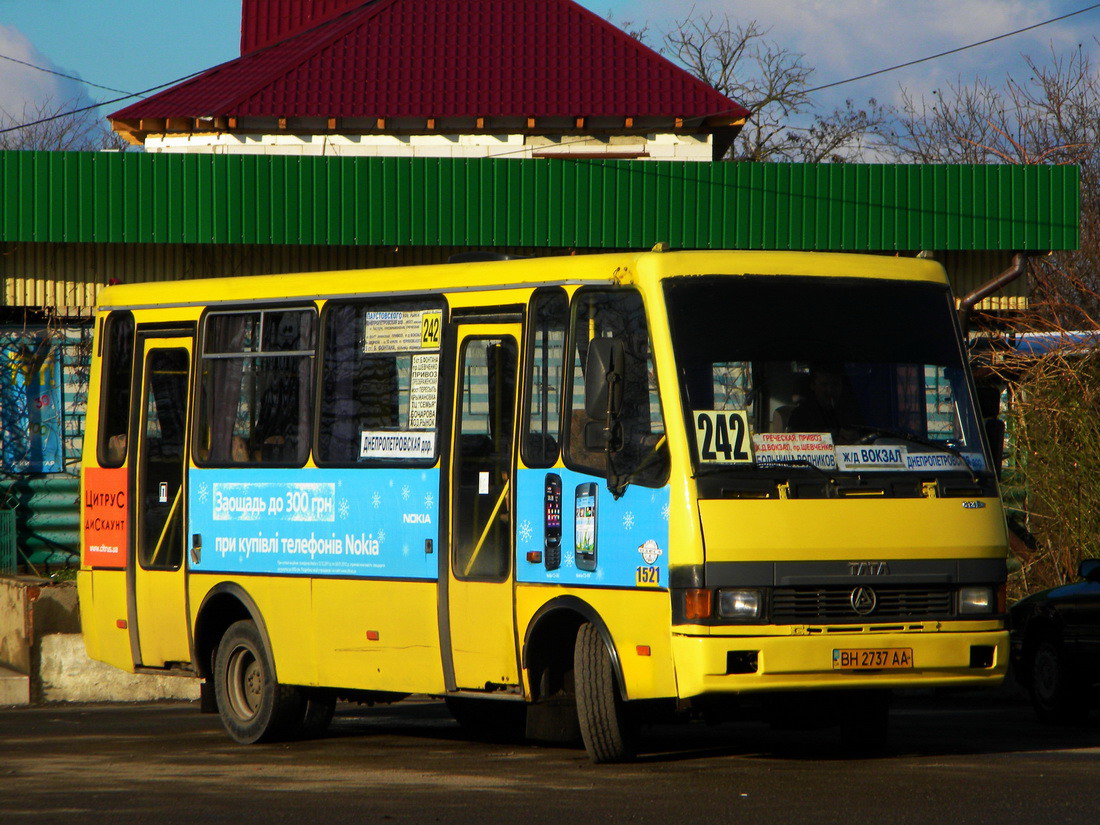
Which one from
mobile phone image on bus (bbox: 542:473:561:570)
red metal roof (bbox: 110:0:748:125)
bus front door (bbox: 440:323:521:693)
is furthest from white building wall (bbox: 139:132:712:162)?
mobile phone image on bus (bbox: 542:473:561:570)

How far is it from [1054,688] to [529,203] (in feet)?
31.3

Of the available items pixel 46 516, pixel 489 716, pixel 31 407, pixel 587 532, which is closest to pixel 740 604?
pixel 587 532

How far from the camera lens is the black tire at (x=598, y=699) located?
30.8ft

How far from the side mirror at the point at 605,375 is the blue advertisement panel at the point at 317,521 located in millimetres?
1622

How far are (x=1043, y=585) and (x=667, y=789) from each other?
9972mm

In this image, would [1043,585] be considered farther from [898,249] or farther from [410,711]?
[410,711]

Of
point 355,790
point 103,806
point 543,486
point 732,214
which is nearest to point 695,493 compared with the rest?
point 543,486

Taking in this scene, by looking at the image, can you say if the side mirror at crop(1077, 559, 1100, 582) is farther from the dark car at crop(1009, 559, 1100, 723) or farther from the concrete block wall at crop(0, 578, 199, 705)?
the concrete block wall at crop(0, 578, 199, 705)

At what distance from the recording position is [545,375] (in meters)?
9.82

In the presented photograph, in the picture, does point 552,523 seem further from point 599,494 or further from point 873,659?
point 873,659

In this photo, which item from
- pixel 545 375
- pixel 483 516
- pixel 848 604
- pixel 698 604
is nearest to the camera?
pixel 698 604

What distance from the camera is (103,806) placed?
862cm

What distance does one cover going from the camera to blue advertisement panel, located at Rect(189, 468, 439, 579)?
34.3 feet

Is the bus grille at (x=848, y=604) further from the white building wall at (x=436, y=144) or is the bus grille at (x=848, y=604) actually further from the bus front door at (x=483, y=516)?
the white building wall at (x=436, y=144)
